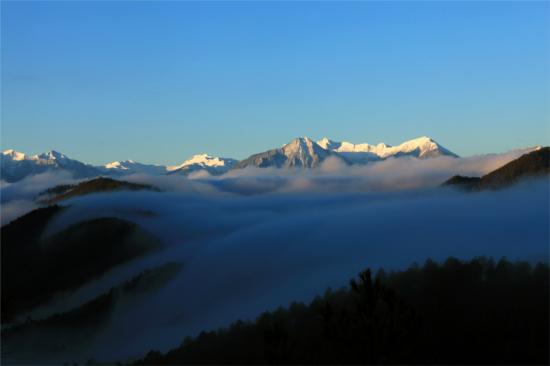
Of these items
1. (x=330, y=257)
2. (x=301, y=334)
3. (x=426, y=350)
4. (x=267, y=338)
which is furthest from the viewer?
(x=330, y=257)

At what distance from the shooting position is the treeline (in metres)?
70.2

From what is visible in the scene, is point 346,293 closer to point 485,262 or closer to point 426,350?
point 485,262

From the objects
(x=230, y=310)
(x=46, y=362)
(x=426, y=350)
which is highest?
(x=426, y=350)

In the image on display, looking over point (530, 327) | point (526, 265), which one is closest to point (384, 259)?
point (526, 265)

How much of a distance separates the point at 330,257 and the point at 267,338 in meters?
117

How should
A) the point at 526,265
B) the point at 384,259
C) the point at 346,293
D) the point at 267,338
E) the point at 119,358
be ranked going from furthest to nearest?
the point at 384,259, the point at 119,358, the point at 346,293, the point at 526,265, the point at 267,338

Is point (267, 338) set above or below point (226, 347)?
above

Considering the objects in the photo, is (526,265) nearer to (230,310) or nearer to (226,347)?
(226,347)

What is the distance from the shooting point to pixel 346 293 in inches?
4786

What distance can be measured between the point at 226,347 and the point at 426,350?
124ft

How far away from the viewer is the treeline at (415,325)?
230 feet

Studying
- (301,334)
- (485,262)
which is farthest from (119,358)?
(485,262)

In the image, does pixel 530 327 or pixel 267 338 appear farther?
pixel 530 327

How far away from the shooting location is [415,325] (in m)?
80.9
